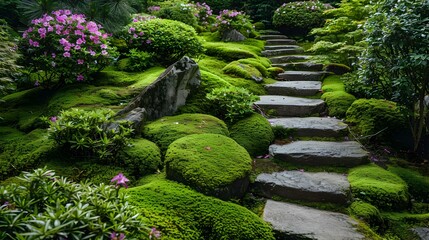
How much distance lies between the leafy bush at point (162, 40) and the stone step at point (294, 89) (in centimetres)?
188

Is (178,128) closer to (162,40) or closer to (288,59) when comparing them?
(162,40)

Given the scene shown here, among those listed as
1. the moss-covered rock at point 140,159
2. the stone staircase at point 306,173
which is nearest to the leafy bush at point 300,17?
the stone staircase at point 306,173

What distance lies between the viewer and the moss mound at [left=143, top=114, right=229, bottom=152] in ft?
12.8

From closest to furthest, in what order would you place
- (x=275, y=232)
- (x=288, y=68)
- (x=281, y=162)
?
(x=275, y=232), (x=281, y=162), (x=288, y=68)

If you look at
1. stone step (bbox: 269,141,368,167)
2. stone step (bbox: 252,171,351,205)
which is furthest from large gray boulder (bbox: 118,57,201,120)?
stone step (bbox: 252,171,351,205)

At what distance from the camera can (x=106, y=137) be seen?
3297mm

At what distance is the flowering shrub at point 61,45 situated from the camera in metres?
4.83

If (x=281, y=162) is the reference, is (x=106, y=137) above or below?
above

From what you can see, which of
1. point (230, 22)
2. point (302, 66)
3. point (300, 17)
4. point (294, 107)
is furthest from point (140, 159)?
point (300, 17)

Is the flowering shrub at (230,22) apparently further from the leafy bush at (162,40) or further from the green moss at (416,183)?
the green moss at (416,183)

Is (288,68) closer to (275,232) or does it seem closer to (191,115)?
(191,115)

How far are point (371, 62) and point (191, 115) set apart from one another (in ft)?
9.21

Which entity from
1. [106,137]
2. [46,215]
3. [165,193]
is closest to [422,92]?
[165,193]

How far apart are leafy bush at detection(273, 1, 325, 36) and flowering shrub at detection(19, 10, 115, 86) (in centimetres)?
869
